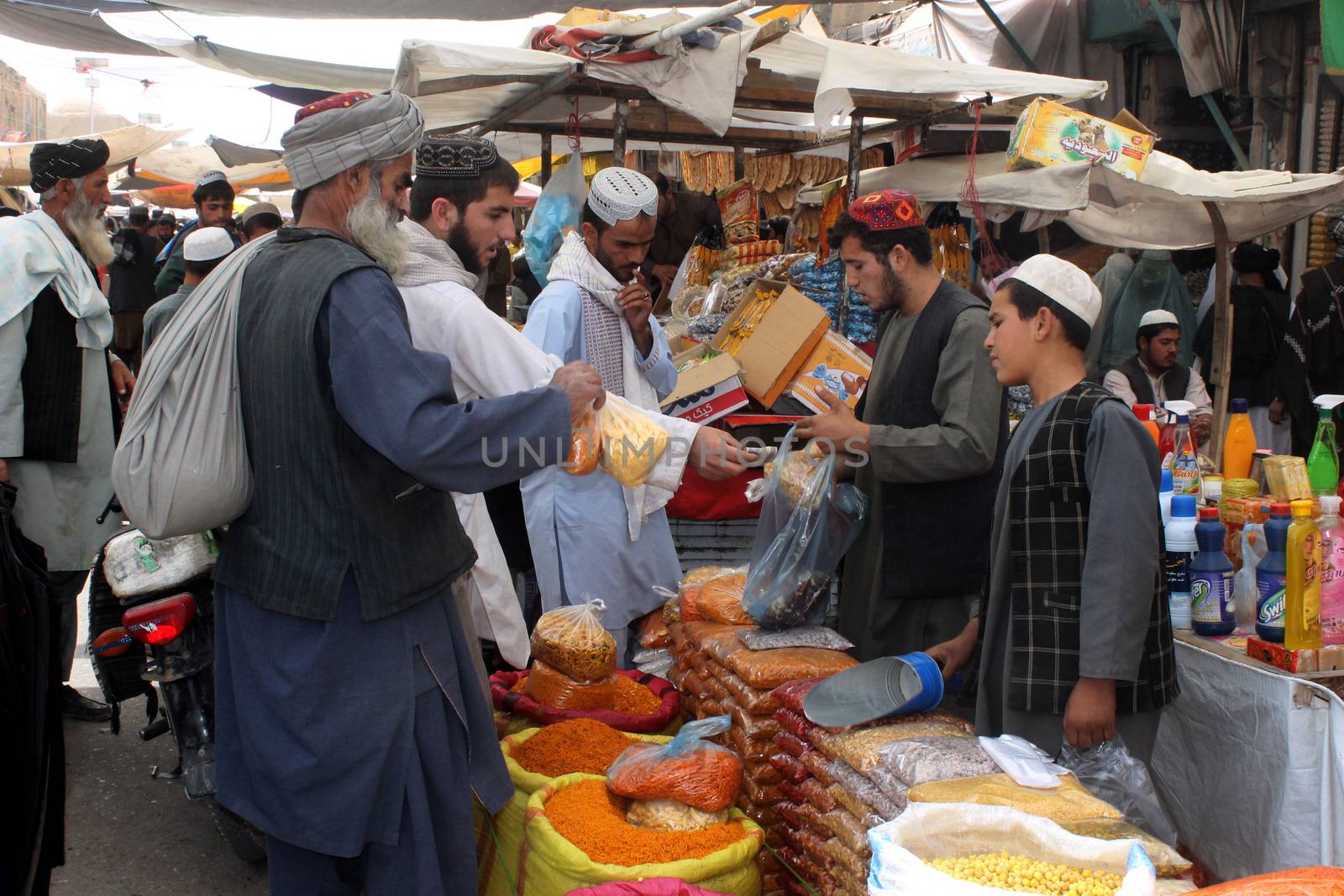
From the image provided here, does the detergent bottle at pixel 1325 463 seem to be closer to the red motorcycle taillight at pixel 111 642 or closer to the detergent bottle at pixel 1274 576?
the detergent bottle at pixel 1274 576

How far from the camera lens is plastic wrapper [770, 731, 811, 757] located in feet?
8.25

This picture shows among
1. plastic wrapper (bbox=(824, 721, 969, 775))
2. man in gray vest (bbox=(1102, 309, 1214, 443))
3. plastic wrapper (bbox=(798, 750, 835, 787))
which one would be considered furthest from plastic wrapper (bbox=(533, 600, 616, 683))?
man in gray vest (bbox=(1102, 309, 1214, 443))

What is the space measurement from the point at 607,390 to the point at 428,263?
1.28m

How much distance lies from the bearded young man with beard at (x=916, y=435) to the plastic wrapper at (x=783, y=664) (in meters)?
0.60

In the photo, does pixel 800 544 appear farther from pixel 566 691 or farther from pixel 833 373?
pixel 833 373

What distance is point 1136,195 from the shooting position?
5574 millimetres

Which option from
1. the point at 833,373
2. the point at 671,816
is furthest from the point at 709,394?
the point at 671,816

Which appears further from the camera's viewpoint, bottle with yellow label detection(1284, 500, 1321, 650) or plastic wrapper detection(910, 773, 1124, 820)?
bottle with yellow label detection(1284, 500, 1321, 650)

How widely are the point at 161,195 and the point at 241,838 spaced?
65.8 ft

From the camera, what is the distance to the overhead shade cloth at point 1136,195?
5.17m

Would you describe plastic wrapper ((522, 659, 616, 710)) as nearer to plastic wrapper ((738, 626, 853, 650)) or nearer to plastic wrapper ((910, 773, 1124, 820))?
plastic wrapper ((738, 626, 853, 650))

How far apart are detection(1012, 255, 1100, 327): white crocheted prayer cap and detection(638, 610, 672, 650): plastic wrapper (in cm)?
181

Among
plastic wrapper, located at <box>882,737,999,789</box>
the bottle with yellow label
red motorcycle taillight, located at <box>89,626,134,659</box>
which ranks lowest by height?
red motorcycle taillight, located at <box>89,626,134,659</box>

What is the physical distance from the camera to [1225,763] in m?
2.85
